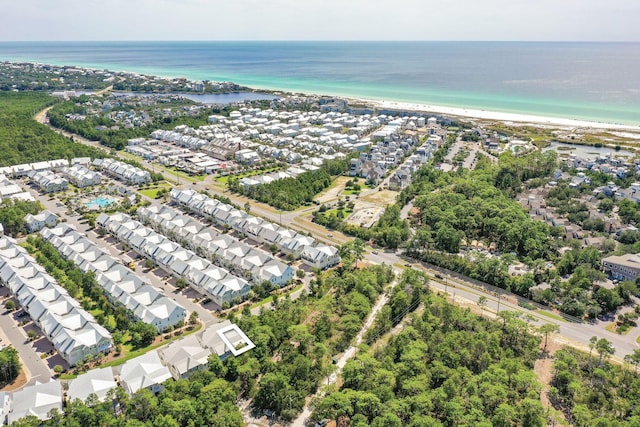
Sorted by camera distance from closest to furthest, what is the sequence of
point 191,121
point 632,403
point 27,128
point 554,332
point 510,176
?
point 632,403 → point 554,332 → point 510,176 → point 27,128 → point 191,121

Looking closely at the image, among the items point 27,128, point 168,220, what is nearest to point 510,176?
point 168,220

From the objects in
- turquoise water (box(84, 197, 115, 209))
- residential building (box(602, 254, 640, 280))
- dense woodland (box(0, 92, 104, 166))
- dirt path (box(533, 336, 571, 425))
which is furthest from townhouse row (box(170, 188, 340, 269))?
dense woodland (box(0, 92, 104, 166))

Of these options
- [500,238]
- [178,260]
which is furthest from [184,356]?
[500,238]

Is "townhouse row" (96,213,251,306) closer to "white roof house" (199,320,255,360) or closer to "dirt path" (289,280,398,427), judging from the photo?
"white roof house" (199,320,255,360)

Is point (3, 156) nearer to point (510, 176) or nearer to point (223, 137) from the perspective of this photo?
point (223, 137)

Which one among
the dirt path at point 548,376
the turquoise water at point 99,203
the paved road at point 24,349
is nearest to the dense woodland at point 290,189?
the turquoise water at point 99,203

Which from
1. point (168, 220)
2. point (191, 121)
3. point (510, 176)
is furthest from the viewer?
point (191, 121)
